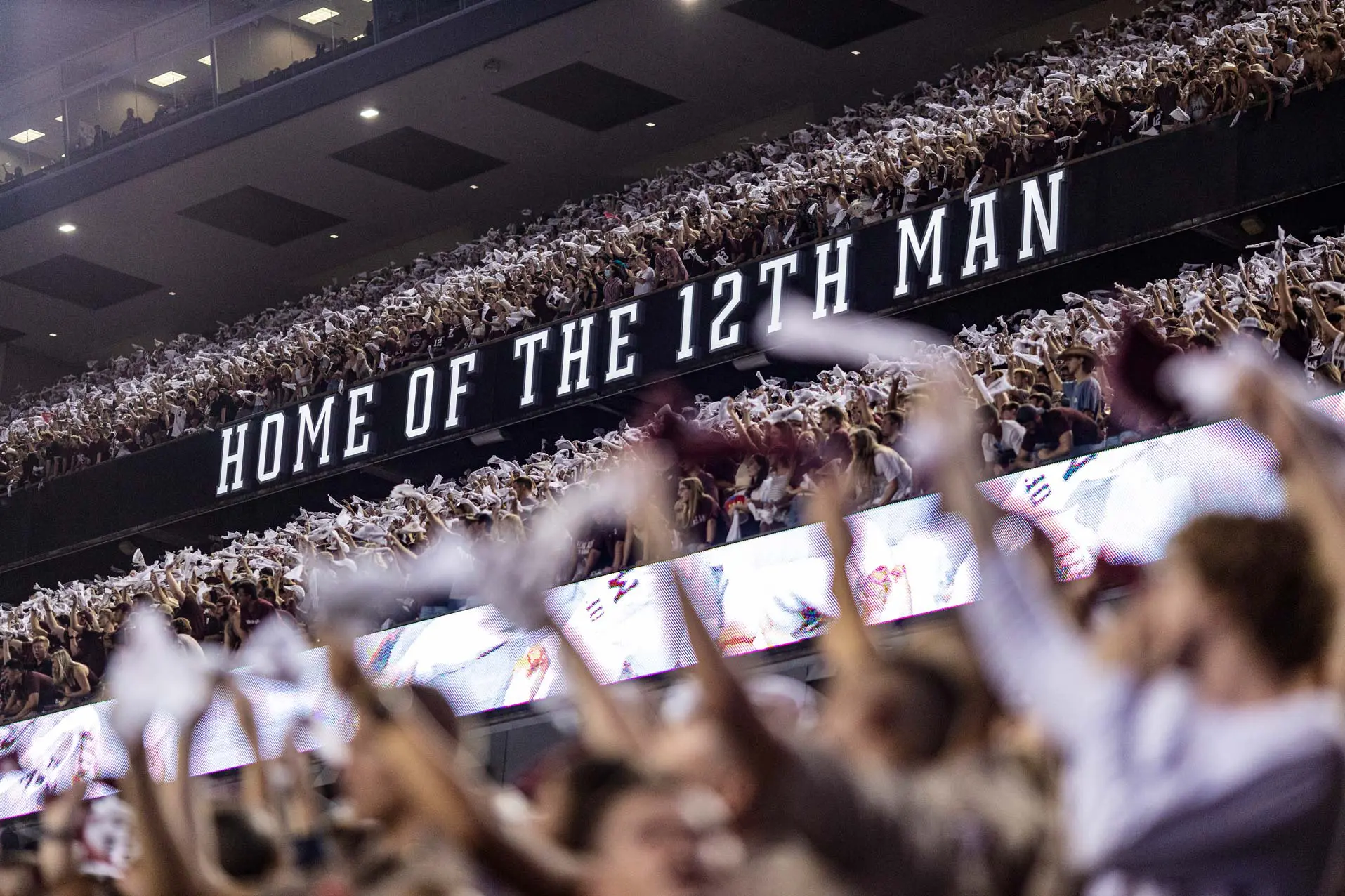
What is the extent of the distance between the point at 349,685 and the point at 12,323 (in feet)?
63.4

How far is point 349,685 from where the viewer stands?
6.48 feet

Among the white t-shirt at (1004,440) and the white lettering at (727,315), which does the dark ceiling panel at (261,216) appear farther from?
the white t-shirt at (1004,440)

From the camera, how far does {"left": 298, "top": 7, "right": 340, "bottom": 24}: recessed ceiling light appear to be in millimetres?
14242

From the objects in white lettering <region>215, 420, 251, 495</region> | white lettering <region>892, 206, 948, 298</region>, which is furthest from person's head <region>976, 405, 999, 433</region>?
white lettering <region>215, 420, 251, 495</region>

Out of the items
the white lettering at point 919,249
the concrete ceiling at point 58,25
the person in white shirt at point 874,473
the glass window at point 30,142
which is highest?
the concrete ceiling at point 58,25

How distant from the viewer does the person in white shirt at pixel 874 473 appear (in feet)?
20.7

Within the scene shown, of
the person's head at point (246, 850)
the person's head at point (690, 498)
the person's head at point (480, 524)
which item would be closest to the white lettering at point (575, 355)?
the person's head at point (480, 524)

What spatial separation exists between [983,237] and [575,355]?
3.22 metres

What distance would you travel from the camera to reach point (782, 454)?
757 cm

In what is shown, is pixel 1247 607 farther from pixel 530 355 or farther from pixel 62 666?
pixel 530 355

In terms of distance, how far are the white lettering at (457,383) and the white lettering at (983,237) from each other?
403 centimetres

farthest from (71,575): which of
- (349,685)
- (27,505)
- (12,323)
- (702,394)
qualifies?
(349,685)

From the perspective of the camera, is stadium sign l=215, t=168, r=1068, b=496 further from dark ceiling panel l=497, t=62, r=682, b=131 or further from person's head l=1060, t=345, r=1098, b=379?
dark ceiling panel l=497, t=62, r=682, b=131

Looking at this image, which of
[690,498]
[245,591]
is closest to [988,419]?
[690,498]
